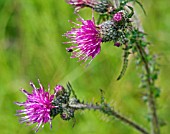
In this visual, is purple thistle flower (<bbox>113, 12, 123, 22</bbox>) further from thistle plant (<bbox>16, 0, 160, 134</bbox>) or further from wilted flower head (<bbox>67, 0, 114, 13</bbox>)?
wilted flower head (<bbox>67, 0, 114, 13</bbox>)

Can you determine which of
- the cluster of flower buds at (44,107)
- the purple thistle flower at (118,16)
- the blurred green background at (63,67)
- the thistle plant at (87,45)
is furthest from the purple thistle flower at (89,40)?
the blurred green background at (63,67)

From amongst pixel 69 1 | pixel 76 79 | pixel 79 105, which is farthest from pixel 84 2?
pixel 76 79

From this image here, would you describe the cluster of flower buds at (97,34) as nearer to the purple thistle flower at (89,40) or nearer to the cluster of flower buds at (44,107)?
the purple thistle flower at (89,40)

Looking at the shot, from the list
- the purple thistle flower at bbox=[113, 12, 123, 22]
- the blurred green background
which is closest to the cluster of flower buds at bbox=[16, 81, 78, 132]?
the purple thistle flower at bbox=[113, 12, 123, 22]

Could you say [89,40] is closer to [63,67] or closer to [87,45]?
[87,45]

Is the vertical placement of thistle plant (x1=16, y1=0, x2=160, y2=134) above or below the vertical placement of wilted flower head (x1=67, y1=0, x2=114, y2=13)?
below
